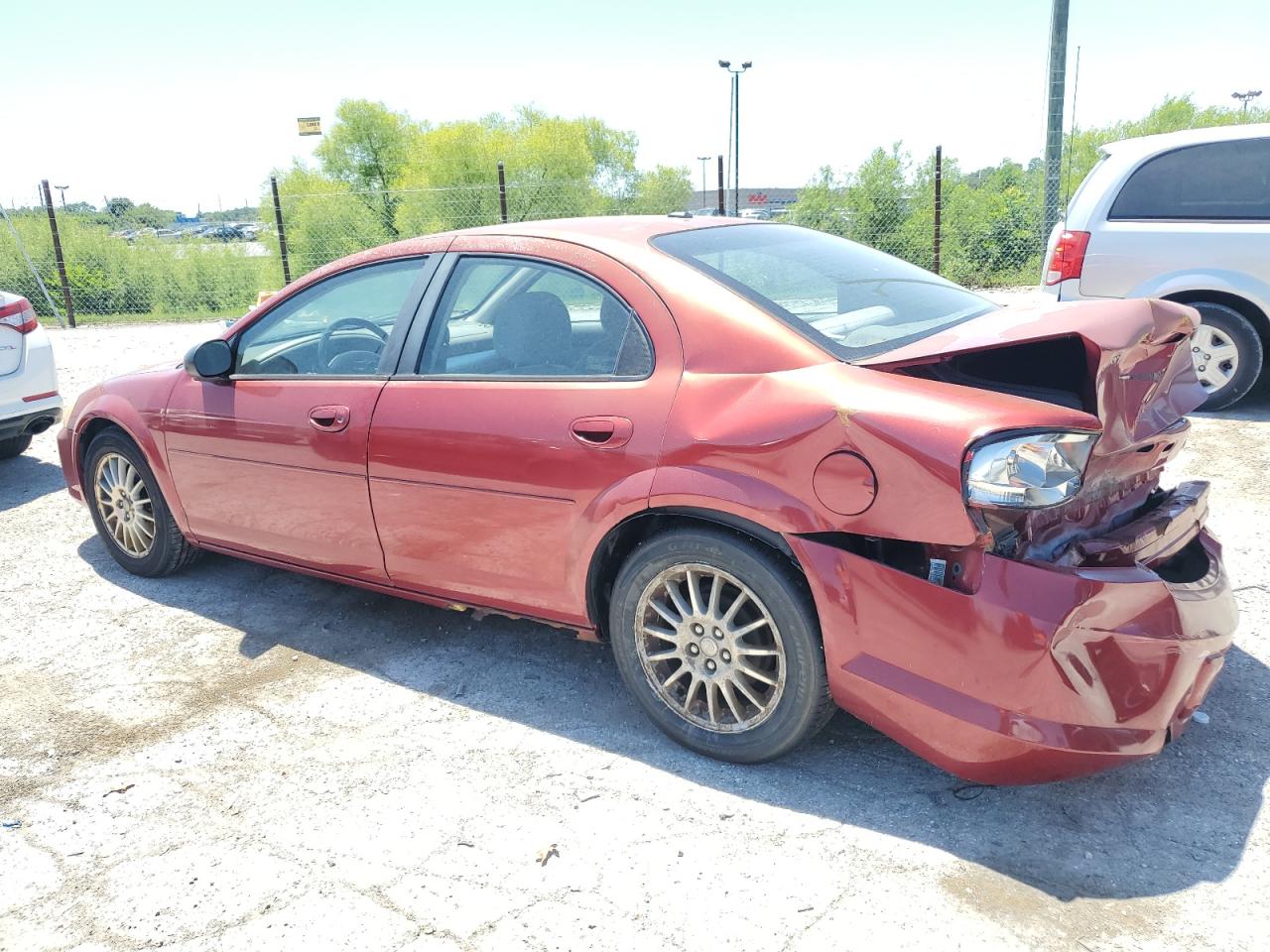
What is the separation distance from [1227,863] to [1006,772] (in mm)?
561

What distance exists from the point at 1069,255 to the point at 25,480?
718cm

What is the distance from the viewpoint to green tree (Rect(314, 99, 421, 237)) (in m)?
33.7

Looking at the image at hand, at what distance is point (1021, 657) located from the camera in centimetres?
245

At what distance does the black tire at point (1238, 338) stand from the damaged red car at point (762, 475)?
3.98 metres

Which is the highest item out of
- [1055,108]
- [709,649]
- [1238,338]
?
[1055,108]

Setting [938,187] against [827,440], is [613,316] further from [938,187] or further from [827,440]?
[938,187]

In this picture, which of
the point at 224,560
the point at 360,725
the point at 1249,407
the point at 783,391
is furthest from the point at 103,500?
the point at 1249,407

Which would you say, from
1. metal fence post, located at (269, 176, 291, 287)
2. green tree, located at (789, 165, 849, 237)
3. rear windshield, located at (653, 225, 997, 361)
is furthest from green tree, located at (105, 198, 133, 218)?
rear windshield, located at (653, 225, 997, 361)

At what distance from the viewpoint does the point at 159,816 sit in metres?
2.96

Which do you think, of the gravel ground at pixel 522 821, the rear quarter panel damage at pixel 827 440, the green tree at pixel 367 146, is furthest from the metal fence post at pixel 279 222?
the green tree at pixel 367 146

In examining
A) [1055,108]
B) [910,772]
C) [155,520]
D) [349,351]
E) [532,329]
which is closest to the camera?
[910,772]

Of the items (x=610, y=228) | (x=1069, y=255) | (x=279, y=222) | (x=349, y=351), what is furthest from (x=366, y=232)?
(x=610, y=228)

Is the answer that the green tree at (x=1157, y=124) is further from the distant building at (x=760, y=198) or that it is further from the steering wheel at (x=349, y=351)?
the steering wheel at (x=349, y=351)

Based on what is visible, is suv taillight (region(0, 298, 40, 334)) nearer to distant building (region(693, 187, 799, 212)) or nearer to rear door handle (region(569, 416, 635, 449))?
rear door handle (region(569, 416, 635, 449))
